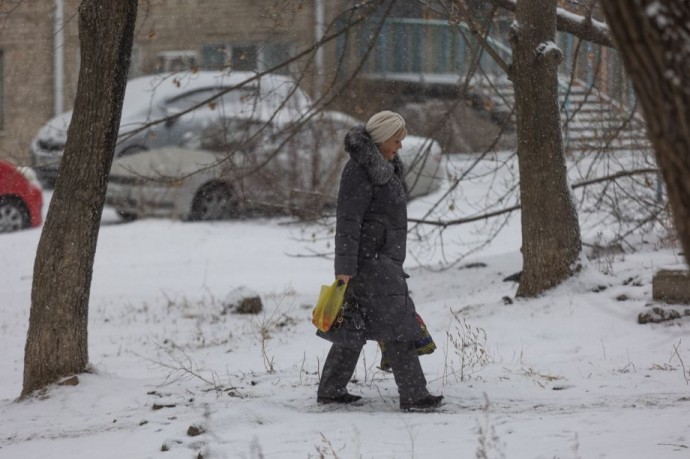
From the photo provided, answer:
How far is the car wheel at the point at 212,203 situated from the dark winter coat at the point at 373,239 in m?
10.9

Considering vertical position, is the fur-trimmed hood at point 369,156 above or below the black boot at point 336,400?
above

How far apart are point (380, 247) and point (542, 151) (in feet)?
10.6

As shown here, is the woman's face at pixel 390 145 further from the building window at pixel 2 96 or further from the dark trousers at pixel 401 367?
the building window at pixel 2 96

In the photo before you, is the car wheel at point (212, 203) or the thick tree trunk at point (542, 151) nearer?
the thick tree trunk at point (542, 151)

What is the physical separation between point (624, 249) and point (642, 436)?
6.44m

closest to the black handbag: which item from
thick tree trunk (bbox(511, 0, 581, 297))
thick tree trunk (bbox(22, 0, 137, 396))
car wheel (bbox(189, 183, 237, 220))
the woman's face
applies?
the woman's face

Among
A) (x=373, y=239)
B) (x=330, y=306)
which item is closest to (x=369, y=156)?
(x=373, y=239)

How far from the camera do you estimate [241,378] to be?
21.4 feet

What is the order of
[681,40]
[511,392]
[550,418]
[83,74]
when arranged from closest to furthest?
1. [681,40]
2. [550,418]
3. [511,392]
4. [83,74]

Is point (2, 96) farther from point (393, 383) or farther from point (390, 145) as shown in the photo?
point (390, 145)

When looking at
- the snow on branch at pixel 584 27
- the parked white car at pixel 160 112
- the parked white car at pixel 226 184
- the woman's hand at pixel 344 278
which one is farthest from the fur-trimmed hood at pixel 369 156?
the parked white car at pixel 160 112

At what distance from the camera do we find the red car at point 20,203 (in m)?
14.8

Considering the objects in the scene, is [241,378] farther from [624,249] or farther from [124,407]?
[624,249]

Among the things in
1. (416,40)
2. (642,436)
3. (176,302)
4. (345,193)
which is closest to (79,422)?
(345,193)
